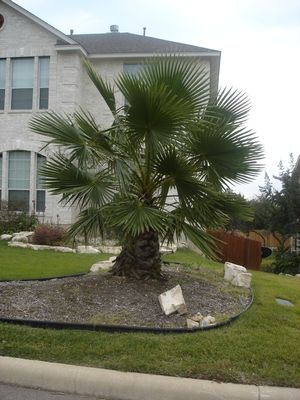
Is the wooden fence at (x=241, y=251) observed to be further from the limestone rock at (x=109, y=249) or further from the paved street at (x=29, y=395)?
the paved street at (x=29, y=395)

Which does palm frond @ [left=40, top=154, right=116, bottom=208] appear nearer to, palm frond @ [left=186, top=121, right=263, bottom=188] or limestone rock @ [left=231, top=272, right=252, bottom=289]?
palm frond @ [left=186, top=121, right=263, bottom=188]

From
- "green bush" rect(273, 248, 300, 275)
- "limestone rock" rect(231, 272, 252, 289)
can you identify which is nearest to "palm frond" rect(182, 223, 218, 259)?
"limestone rock" rect(231, 272, 252, 289)

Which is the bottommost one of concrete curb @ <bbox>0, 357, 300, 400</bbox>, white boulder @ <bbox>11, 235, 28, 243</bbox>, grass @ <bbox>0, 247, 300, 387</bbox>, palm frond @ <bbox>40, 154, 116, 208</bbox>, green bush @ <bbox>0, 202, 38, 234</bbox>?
concrete curb @ <bbox>0, 357, 300, 400</bbox>

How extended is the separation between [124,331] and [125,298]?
96 centimetres

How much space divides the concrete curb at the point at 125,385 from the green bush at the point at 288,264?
1523 centimetres

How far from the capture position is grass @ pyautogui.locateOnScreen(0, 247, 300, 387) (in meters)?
4.62

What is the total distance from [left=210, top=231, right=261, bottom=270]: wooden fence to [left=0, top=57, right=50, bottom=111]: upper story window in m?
8.46

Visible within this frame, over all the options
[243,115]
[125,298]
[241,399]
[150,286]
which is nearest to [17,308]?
[125,298]

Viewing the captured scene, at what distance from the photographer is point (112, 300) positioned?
6.39 m

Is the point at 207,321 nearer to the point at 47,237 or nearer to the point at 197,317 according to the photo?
the point at 197,317

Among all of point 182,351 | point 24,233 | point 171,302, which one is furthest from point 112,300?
point 24,233

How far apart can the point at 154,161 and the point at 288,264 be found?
45.3 ft

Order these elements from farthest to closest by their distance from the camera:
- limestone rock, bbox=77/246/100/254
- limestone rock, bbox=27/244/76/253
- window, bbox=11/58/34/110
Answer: window, bbox=11/58/34/110 → limestone rock, bbox=27/244/76/253 → limestone rock, bbox=77/246/100/254

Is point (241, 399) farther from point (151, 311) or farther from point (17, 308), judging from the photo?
point (17, 308)
